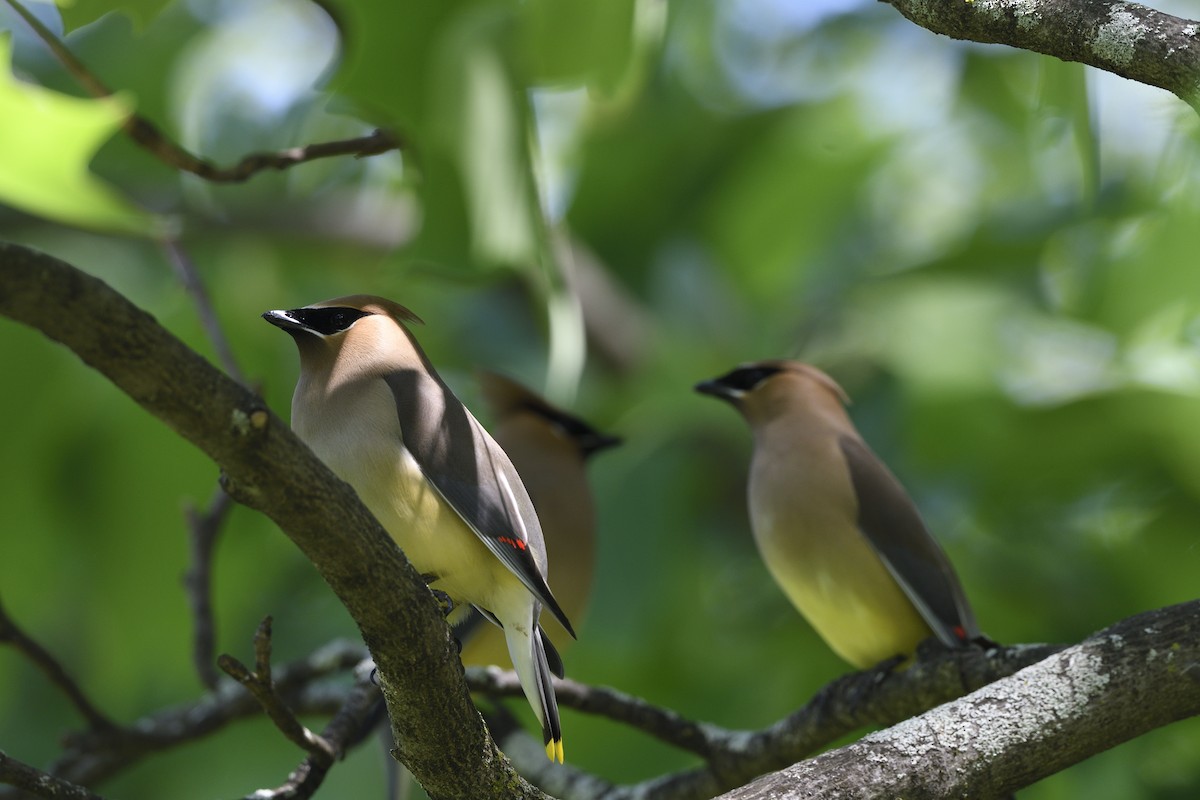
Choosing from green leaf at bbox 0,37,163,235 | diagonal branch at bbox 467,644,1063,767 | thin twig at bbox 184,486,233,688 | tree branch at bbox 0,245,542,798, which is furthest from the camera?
thin twig at bbox 184,486,233,688

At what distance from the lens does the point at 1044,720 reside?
2.43 m

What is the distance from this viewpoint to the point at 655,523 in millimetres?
5719

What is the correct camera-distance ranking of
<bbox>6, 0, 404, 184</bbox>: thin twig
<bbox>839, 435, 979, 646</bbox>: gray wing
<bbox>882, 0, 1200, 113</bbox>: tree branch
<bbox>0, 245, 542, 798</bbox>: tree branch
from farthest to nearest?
<bbox>839, 435, 979, 646</bbox>: gray wing, <bbox>6, 0, 404, 184</bbox>: thin twig, <bbox>882, 0, 1200, 113</bbox>: tree branch, <bbox>0, 245, 542, 798</bbox>: tree branch

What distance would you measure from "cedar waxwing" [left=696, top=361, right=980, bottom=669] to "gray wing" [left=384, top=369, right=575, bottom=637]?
1715 mm

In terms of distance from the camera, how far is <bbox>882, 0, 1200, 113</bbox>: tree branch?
208 cm

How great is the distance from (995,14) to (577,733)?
4.31 m

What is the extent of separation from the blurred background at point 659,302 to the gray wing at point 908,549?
1.00m

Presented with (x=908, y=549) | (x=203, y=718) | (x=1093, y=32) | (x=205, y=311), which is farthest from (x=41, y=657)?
(x=1093, y=32)

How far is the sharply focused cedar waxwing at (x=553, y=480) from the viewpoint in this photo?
3.90 metres

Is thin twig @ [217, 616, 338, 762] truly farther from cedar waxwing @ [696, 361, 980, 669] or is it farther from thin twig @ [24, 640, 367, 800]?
cedar waxwing @ [696, 361, 980, 669]

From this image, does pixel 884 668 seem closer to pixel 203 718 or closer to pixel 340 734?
pixel 340 734

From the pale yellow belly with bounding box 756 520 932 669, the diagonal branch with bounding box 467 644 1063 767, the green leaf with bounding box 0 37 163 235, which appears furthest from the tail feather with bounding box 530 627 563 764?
the pale yellow belly with bounding box 756 520 932 669

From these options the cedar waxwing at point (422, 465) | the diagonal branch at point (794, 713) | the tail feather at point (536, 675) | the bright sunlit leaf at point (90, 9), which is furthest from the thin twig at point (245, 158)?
the diagonal branch at point (794, 713)

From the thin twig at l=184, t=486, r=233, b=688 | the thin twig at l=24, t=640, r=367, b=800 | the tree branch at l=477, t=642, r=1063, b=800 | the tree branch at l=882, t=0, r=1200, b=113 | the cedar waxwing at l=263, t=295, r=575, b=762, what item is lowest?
the thin twig at l=24, t=640, r=367, b=800
